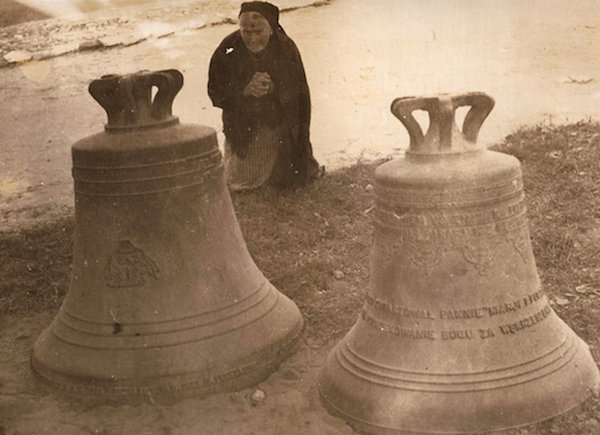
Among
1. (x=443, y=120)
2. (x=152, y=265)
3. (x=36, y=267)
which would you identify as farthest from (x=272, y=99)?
(x=443, y=120)

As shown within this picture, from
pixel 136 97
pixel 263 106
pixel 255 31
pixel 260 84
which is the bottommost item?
pixel 263 106

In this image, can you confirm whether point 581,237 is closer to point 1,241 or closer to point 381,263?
point 381,263

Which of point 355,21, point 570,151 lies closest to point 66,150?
point 355,21

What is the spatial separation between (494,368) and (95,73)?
24.1 ft

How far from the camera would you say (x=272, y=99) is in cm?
664

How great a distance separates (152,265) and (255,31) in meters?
3.23

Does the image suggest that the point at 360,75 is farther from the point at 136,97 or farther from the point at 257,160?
the point at 136,97

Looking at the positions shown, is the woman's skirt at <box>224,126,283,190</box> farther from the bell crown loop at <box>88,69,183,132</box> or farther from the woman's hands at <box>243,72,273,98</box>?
the bell crown loop at <box>88,69,183,132</box>

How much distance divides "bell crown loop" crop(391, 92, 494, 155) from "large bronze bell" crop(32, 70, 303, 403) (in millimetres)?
908

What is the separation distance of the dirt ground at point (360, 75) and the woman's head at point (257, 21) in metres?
1.31

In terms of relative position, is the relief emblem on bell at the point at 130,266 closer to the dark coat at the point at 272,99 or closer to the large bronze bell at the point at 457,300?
the large bronze bell at the point at 457,300

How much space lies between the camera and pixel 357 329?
3.33 m

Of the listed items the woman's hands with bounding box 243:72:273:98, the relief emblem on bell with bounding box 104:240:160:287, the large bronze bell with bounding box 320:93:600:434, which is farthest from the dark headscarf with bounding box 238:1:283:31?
the large bronze bell with bounding box 320:93:600:434

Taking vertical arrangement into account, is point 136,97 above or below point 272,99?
above
